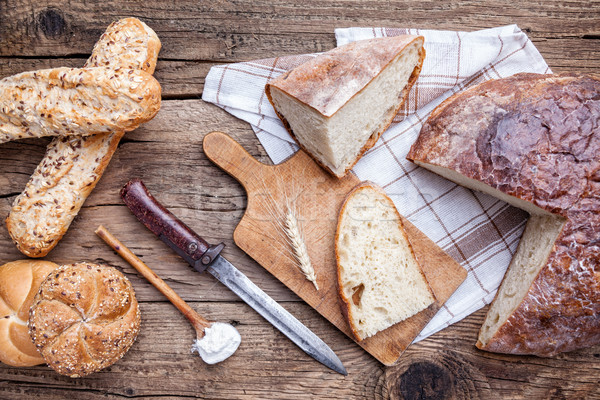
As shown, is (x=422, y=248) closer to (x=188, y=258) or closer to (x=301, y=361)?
(x=301, y=361)

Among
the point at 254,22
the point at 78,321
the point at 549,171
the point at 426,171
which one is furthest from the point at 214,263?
the point at 549,171

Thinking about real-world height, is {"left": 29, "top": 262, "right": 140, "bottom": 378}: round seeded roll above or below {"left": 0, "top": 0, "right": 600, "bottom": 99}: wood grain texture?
below

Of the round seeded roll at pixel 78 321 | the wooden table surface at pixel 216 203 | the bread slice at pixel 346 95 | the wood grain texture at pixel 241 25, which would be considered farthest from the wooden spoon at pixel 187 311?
the bread slice at pixel 346 95

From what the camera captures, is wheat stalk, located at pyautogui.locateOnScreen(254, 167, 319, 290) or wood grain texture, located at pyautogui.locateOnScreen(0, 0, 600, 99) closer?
wheat stalk, located at pyautogui.locateOnScreen(254, 167, 319, 290)

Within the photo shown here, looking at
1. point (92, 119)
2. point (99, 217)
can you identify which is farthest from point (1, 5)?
point (99, 217)

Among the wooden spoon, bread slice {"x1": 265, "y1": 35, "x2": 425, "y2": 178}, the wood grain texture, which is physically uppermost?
the wood grain texture

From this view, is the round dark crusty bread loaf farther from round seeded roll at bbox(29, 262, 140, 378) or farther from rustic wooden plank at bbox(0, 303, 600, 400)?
round seeded roll at bbox(29, 262, 140, 378)

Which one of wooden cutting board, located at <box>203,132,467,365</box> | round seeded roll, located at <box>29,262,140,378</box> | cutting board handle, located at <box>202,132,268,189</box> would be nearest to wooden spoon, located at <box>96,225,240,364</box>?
round seeded roll, located at <box>29,262,140,378</box>
